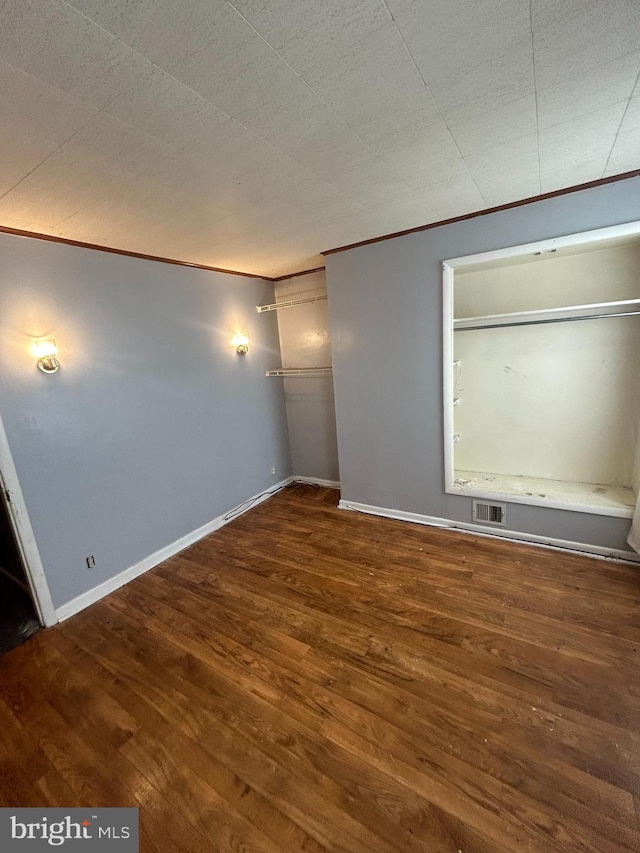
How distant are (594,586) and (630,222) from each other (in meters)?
2.38

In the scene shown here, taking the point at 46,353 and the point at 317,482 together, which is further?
the point at 317,482

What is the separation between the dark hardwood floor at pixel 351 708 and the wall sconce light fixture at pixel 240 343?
2.33 m

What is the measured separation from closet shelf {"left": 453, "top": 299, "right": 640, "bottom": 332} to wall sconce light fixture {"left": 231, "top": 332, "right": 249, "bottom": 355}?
2.19 metres

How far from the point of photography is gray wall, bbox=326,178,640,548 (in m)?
2.48

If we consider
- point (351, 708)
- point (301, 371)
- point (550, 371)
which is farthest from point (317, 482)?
point (351, 708)

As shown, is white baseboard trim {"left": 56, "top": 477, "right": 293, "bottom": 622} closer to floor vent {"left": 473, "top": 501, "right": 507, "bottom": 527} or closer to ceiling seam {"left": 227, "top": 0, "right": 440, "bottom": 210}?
floor vent {"left": 473, "top": 501, "right": 507, "bottom": 527}

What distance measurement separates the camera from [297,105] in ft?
4.12

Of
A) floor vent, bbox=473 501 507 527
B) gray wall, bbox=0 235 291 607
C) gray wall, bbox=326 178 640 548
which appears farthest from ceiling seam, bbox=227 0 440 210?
floor vent, bbox=473 501 507 527

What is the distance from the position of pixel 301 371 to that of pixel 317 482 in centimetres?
149

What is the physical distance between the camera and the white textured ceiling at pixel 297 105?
0.94 m

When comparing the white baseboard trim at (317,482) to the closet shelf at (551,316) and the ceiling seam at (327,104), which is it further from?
the ceiling seam at (327,104)

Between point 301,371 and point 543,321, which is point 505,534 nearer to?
point 543,321

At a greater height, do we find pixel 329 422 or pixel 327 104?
pixel 327 104

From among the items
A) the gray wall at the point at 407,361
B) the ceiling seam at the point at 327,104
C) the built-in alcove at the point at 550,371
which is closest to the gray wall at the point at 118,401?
the gray wall at the point at 407,361
